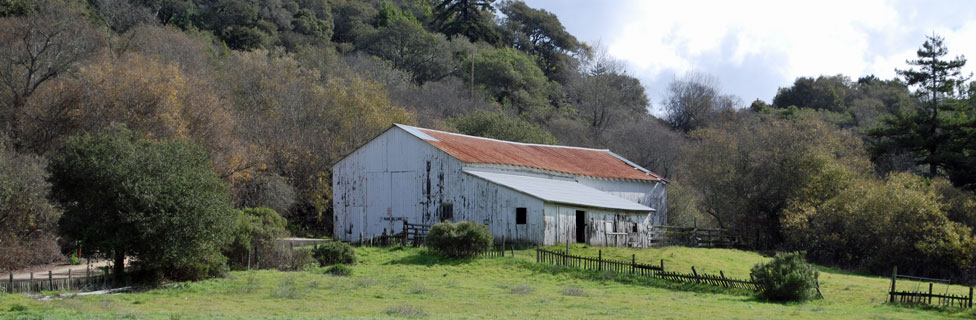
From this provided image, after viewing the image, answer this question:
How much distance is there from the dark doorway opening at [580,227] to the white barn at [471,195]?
49 millimetres

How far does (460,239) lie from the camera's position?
3039 cm

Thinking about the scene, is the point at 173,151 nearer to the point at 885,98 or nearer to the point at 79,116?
the point at 79,116

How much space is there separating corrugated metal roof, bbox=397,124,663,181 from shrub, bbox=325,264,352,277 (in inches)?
423

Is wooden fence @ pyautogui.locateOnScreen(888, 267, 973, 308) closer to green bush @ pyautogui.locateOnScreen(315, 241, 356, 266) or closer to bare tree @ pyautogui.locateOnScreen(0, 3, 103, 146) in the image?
green bush @ pyautogui.locateOnScreen(315, 241, 356, 266)

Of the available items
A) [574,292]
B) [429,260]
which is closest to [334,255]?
[429,260]

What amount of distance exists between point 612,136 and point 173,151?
185ft

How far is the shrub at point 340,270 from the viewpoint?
88.2 feet

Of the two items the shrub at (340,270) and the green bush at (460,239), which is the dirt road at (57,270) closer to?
the shrub at (340,270)

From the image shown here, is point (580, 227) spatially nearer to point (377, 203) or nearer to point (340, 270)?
point (377, 203)

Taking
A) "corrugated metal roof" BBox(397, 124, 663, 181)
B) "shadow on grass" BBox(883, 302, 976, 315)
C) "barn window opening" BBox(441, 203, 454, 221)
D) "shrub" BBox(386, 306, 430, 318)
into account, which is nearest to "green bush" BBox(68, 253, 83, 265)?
"barn window opening" BBox(441, 203, 454, 221)

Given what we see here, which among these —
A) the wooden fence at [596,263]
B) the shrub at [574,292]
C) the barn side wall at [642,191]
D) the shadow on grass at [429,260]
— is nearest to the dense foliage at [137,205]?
the shadow on grass at [429,260]

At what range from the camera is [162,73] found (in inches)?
1523

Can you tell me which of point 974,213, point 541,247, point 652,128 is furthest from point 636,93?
point 541,247

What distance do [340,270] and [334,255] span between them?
233cm
